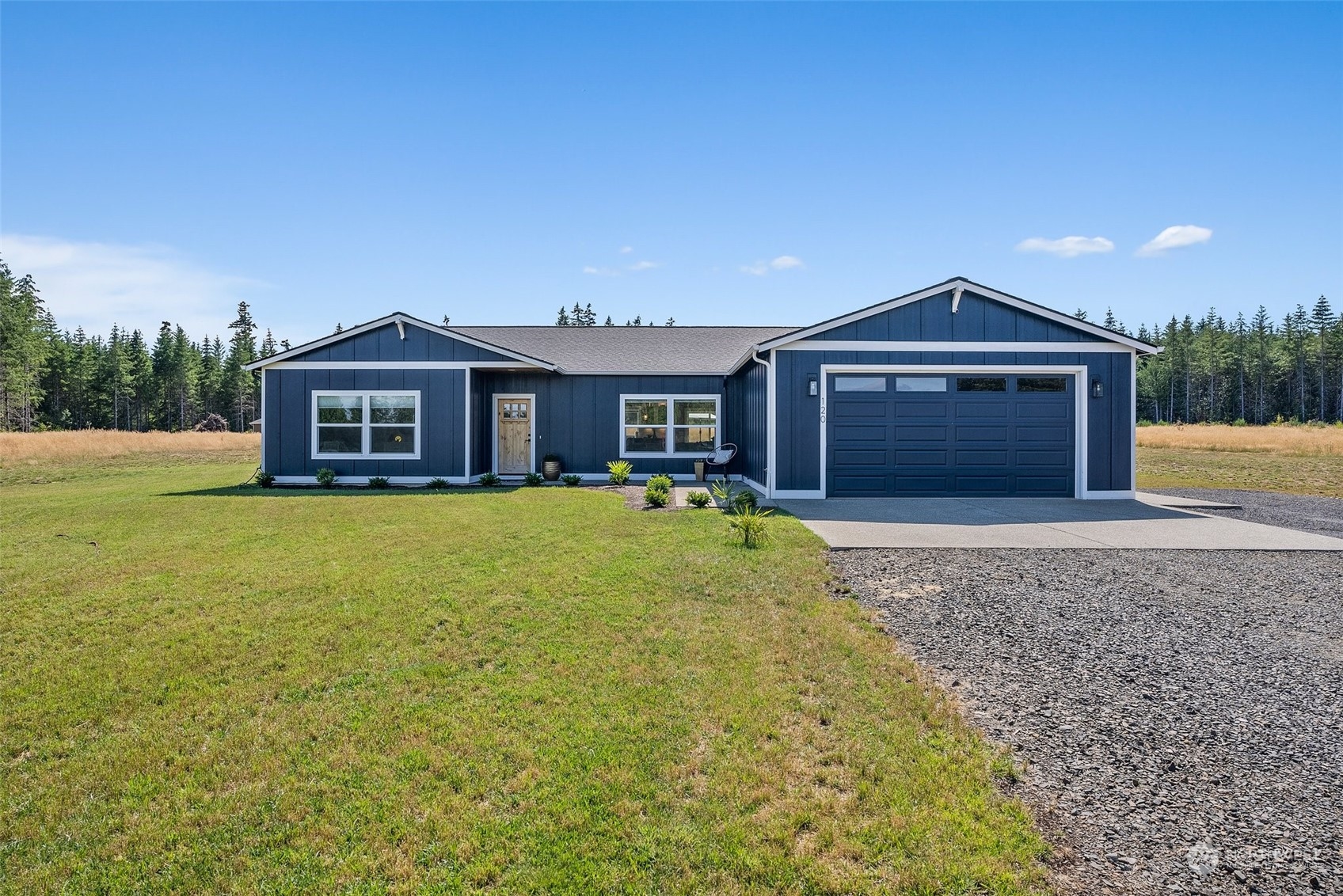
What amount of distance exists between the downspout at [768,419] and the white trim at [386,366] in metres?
5.56

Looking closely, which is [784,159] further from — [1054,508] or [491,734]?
[491,734]

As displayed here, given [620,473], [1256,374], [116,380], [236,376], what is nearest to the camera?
[620,473]

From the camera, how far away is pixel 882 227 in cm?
1596

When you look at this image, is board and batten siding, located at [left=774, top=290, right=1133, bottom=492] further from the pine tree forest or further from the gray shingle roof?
the pine tree forest

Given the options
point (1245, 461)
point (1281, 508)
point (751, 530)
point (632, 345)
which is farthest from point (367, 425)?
point (1245, 461)

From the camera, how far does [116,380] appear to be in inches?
2186

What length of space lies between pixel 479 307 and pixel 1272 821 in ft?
131

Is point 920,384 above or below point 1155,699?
above

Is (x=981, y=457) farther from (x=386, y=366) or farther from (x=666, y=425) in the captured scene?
(x=386, y=366)

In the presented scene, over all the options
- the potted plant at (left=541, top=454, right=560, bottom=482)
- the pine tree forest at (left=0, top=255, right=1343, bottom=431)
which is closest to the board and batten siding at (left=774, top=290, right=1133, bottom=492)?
the potted plant at (left=541, top=454, right=560, bottom=482)

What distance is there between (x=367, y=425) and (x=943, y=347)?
12.6 m

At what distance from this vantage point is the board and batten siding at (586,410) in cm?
1540

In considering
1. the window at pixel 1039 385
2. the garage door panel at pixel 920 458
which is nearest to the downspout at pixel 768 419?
the garage door panel at pixel 920 458

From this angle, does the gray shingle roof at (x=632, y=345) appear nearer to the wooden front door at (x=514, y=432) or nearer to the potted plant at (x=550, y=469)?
the wooden front door at (x=514, y=432)
